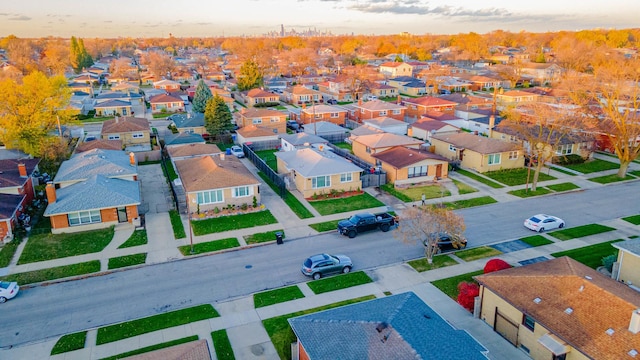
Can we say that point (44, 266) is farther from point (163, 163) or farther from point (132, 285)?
point (163, 163)

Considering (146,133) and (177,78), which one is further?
(177,78)

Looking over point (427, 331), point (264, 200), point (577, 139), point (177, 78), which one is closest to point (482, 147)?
point (577, 139)

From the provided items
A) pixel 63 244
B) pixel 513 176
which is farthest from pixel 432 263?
pixel 63 244

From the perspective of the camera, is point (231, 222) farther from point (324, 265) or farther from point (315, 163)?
point (324, 265)

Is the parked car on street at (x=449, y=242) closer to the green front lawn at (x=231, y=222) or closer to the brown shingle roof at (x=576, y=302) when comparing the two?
the brown shingle roof at (x=576, y=302)

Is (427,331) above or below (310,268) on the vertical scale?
above

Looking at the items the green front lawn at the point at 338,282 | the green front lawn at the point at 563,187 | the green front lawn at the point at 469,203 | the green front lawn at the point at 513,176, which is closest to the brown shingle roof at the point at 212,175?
the green front lawn at the point at 338,282

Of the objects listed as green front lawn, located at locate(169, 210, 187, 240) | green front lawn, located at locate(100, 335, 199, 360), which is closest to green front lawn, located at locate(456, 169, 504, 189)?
green front lawn, located at locate(169, 210, 187, 240)

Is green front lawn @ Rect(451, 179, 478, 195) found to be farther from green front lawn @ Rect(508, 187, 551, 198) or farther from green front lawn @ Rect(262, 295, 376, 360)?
green front lawn @ Rect(262, 295, 376, 360)
